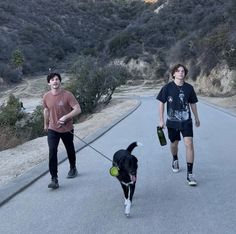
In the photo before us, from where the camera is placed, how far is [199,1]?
283ft

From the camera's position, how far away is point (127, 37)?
82.7 metres

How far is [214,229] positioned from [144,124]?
13969 millimetres

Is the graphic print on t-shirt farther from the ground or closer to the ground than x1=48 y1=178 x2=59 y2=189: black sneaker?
farther from the ground

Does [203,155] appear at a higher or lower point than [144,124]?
higher

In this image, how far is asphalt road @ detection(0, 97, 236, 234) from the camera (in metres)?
5.94

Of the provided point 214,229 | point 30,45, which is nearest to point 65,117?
point 214,229

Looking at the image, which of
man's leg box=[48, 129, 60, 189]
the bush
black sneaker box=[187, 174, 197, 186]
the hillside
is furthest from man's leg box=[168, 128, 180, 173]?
the hillside

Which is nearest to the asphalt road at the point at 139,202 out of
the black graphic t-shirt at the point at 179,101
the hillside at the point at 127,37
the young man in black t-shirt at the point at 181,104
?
the young man in black t-shirt at the point at 181,104

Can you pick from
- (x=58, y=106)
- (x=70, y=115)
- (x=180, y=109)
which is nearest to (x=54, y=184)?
(x=70, y=115)

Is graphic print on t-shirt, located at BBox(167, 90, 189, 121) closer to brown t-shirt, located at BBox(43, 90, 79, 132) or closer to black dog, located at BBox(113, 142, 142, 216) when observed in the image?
brown t-shirt, located at BBox(43, 90, 79, 132)

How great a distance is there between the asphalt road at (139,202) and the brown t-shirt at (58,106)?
983 millimetres

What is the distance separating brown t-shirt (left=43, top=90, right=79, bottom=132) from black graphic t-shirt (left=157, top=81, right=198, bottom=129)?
1.46 metres

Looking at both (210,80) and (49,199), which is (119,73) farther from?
(49,199)

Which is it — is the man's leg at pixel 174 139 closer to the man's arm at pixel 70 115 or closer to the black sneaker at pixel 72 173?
the man's arm at pixel 70 115
